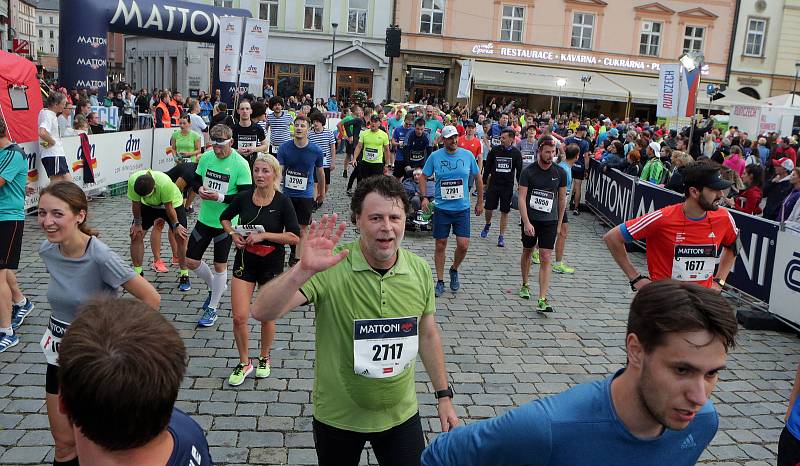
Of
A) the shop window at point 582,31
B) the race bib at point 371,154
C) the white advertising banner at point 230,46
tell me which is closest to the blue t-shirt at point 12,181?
the race bib at point 371,154

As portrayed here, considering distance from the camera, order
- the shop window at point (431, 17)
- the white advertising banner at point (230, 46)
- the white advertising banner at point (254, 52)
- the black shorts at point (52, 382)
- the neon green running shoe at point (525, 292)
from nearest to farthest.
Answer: the black shorts at point (52, 382), the neon green running shoe at point (525, 292), the white advertising banner at point (230, 46), the white advertising banner at point (254, 52), the shop window at point (431, 17)

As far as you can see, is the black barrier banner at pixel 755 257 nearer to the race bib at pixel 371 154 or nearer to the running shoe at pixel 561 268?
the running shoe at pixel 561 268

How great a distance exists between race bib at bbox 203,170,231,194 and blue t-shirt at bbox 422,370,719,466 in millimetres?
5240

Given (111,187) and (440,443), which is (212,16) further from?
(440,443)

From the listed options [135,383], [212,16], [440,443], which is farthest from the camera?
[212,16]

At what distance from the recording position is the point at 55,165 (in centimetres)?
1021

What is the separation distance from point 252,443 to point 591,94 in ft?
126

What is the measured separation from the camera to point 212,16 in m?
24.0

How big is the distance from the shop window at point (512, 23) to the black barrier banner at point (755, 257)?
117 ft

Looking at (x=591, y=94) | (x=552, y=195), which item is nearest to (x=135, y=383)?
(x=552, y=195)

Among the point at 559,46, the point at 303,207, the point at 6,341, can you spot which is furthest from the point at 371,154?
the point at 559,46

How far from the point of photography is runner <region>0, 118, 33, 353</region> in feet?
18.2

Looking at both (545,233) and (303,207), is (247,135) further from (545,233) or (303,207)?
(545,233)

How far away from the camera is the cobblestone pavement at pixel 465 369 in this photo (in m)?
4.51
